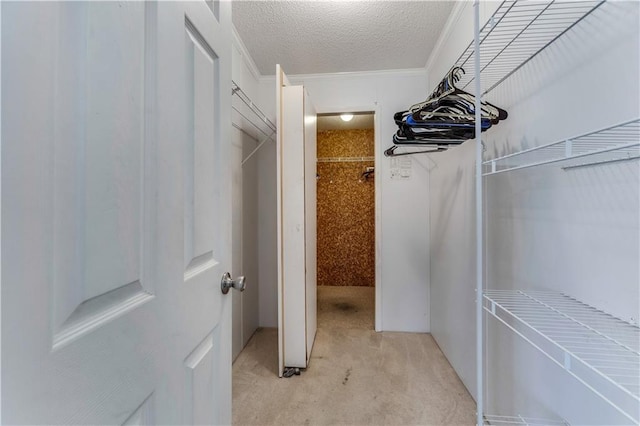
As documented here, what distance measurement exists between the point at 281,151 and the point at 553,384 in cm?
176

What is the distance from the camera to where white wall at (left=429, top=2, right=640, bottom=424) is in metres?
0.76

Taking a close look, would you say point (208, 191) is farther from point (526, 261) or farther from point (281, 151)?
point (526, 261)

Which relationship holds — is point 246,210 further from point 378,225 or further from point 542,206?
point 542,206

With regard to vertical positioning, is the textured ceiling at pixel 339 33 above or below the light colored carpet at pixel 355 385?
above

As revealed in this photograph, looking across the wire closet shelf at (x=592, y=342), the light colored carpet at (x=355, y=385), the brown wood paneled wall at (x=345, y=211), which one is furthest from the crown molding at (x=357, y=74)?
the light colored carpet at (x=355, y=385)

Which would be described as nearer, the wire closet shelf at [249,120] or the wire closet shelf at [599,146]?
the wire closet shelf at [599,146]

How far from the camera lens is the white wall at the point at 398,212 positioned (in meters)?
2.55

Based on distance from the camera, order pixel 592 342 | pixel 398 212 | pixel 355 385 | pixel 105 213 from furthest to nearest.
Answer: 1. pixel 398 212
2. pixel 355 385
3. pixel 592 342
4. pixel 105 213

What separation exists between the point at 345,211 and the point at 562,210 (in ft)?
10.6

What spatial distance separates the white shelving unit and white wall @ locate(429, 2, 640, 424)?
1.6 inches

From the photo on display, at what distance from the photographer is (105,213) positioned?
450mm

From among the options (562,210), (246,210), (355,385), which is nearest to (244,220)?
(246,210)

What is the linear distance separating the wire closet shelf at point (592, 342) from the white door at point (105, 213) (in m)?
0.90

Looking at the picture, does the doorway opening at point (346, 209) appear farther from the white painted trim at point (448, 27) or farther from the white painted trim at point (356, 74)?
the white painted trim at point (448, 27)
